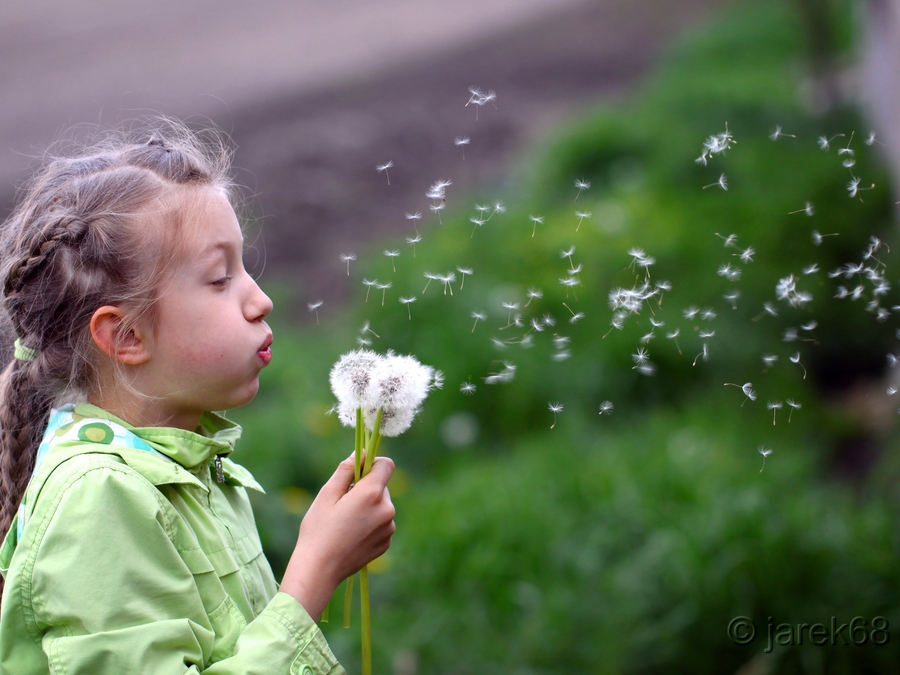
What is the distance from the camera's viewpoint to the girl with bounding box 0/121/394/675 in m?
1.16

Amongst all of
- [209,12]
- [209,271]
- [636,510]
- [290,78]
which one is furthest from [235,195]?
[209,12]

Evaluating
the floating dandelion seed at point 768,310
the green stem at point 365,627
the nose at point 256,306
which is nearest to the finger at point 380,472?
the green stem at point 365,627

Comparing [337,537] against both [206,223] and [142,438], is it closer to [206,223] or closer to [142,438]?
[142,438]

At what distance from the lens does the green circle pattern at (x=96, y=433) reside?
4.11 feet

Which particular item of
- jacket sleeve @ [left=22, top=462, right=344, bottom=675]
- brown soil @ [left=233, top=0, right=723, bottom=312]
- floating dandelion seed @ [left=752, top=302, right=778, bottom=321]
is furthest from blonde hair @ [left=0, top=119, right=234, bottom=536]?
brown soil @ [left=233, top=0, right=723, bottom=312]

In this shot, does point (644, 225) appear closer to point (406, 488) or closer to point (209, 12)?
point (406, 488)

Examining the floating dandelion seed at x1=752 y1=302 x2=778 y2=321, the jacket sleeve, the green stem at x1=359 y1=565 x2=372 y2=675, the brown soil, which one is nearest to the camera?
the jacket sleeve

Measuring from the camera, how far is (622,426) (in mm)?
3516

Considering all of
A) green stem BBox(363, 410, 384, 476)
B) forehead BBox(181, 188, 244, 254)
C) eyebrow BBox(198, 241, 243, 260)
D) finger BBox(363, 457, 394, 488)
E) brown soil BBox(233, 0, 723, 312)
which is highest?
forehead BBox(181, 188, 244, 254)

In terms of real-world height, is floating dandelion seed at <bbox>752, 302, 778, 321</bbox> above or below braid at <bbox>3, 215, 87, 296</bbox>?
below

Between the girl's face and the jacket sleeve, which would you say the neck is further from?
the jacket sleeve

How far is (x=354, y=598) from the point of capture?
2.77 m

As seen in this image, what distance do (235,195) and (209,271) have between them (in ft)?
0.94

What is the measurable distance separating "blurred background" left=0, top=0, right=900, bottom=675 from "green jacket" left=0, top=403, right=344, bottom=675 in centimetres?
50
